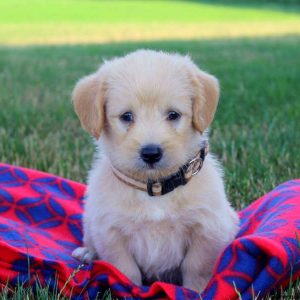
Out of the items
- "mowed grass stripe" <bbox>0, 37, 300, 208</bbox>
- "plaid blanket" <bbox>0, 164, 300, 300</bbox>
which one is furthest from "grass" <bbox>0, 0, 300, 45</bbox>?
"plaid blanket" <bbox>0, 164, 300, 300</bbox>

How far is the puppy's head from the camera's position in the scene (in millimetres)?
3322

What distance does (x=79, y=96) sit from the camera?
3.64 metres

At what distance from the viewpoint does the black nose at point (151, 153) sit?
10.6 feet

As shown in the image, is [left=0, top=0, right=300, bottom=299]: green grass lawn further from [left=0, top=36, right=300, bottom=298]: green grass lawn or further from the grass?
the grass

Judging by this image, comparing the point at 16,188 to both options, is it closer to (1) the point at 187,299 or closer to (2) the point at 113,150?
(2) the point at 113,150

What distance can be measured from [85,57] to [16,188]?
931cm

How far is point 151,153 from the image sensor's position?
324 centimetres

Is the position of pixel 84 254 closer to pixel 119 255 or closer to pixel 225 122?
pixel 119 255

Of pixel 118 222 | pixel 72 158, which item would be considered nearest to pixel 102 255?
pixel 118 222

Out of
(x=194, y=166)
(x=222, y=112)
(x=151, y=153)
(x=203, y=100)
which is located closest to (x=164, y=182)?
(x=194, y=166)

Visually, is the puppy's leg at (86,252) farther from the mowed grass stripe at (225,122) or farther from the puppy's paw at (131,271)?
the mowed grass stripe at (225,122)

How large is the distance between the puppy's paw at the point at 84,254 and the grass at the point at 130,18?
1796 cm

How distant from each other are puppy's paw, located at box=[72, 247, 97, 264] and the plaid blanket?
5 centimetres

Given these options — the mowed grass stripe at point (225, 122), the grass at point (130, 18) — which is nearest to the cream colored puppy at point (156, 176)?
the mowed grass stripe at point (225, 122)
